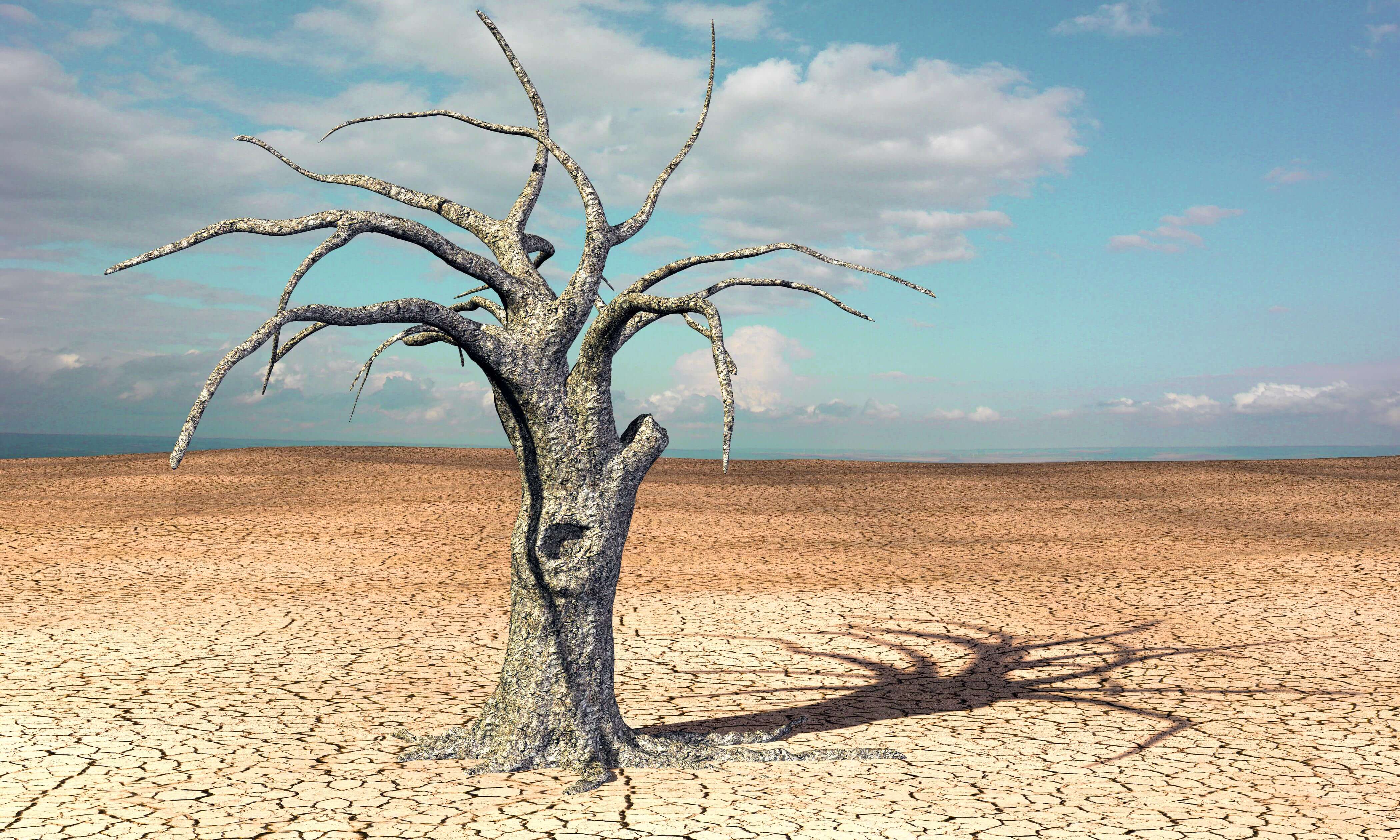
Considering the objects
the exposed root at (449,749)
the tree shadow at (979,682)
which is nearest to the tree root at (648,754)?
the exposed root at (449,749)

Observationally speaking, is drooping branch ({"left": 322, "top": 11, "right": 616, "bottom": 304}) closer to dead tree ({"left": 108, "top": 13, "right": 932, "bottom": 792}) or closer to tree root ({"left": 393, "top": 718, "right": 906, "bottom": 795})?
dead tree ({"left": 108, "top": 13, "right": 932, "bottom": 792})

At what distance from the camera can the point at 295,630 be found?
484 inches

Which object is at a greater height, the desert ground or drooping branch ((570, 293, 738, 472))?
drooping branch ((570, 293, 738, 472))

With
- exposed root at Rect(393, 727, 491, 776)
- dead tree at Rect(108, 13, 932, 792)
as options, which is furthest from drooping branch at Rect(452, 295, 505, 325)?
exposed root at Rect(393, 727, 491, 776)

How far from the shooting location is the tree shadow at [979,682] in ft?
28.5

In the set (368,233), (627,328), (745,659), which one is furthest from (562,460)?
(745,659)

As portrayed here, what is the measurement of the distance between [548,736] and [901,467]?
26032mm

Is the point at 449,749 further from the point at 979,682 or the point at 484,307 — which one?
the point at 979,682

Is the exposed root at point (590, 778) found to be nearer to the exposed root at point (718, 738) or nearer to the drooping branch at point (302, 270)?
the exposed root at point (718, 738)

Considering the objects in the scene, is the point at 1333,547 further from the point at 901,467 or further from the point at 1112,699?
the point at 901,467

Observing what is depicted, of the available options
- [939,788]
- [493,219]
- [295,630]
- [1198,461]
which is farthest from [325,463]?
[1198,461]

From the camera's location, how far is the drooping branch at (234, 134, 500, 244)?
6.90 metres

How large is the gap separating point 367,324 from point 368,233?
2.10ft

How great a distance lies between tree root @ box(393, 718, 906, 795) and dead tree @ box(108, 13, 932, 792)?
0.04ft
